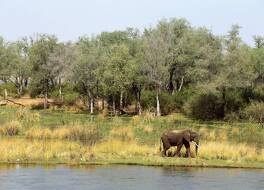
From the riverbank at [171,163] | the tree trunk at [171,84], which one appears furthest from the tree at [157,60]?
the riverbank at [171,163]

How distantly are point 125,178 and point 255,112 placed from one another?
4419 centimetres

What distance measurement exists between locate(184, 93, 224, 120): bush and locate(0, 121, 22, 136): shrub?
109 feet

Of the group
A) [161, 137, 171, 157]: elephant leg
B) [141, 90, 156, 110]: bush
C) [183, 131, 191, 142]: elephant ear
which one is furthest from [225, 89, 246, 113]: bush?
[161, 137, 171, 157]: elephant leg

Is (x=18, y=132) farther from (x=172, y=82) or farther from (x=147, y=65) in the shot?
(x=172, y=82)

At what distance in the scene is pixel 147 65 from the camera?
7950 cm

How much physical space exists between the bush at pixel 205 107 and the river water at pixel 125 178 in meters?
42.7

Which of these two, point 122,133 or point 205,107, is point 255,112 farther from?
point 122,133

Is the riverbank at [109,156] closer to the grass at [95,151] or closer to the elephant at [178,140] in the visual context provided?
the grass at [95,151]

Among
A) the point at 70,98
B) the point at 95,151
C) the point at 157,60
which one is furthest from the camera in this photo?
the point at 70,98

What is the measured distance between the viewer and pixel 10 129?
47156 mm

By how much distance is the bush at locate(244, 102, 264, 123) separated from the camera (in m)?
69.9

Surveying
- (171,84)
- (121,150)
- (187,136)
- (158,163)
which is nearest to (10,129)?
(121,150)

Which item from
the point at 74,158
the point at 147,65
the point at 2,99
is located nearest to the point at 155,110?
the point at 147,65

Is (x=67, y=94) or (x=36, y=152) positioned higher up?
(x=67, y=94)
